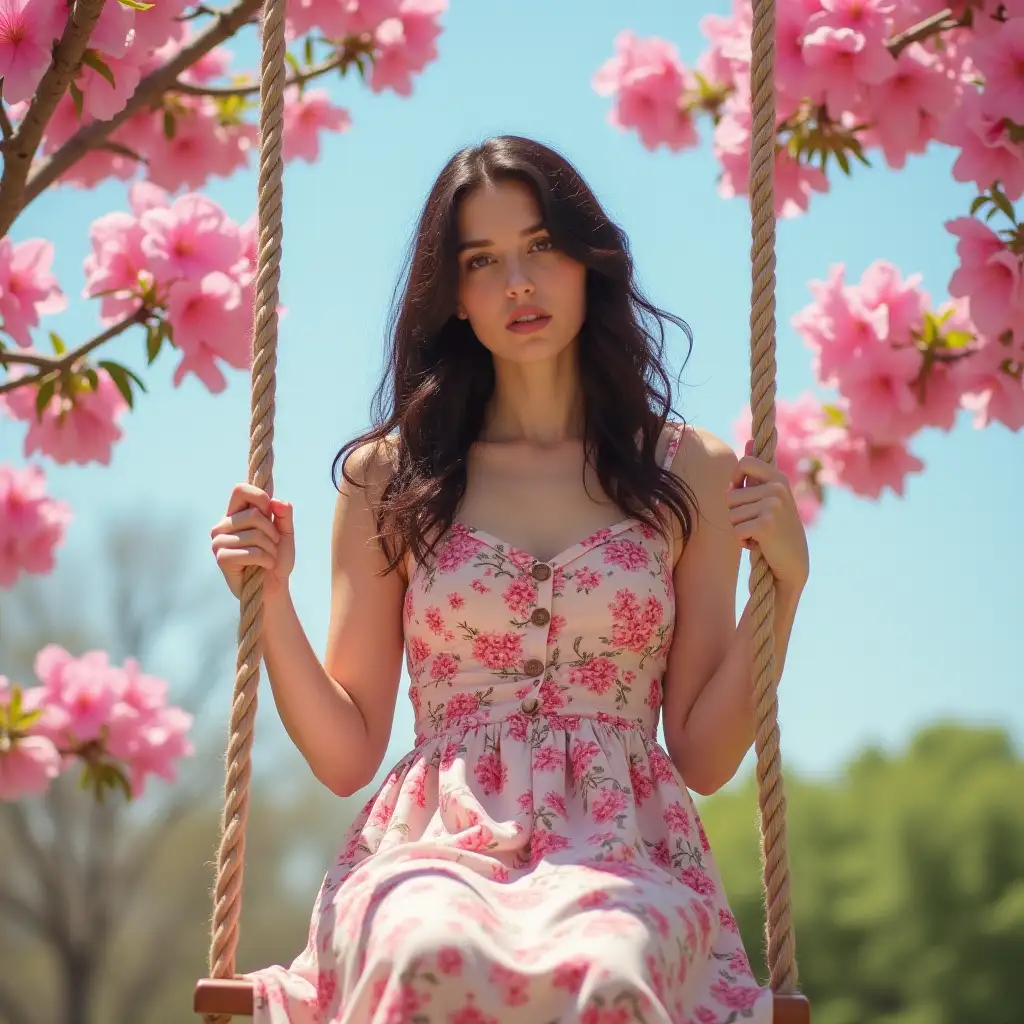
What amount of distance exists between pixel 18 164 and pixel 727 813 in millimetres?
17793

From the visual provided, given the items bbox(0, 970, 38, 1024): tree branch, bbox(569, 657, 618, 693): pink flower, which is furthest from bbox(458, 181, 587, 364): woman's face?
bbox(0, 970, 38, 1024): tree branch

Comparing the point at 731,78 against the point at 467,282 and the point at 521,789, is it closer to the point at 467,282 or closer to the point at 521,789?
the point at 467,282

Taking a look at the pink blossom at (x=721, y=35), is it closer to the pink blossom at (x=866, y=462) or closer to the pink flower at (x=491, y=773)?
the pink blossom at (x=866, y=462)

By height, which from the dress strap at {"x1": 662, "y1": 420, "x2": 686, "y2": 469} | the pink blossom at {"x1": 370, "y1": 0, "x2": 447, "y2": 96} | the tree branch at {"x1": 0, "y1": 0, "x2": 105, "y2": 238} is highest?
the pink blossom at {"x1": 370, "y1": 0, "x2": 447, "y2": 96}

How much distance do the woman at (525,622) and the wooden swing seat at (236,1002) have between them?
2 cm

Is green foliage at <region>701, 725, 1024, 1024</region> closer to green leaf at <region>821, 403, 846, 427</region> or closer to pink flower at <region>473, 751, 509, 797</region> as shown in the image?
green leaf at <region>821, 403, 846, 427</region>

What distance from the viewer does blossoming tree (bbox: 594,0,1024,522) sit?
276cm

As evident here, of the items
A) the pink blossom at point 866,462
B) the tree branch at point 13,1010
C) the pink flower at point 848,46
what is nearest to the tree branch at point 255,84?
the pink flower at point 848,46

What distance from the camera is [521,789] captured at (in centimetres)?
212

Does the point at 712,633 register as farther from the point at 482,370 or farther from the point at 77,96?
the point at 77,96

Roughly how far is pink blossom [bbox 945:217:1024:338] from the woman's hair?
20.4 inches

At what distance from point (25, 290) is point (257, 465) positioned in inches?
43.8

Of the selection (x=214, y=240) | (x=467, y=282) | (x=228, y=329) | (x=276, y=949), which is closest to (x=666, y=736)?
(x=467, y=282)

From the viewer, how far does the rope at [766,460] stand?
6.36 feet
